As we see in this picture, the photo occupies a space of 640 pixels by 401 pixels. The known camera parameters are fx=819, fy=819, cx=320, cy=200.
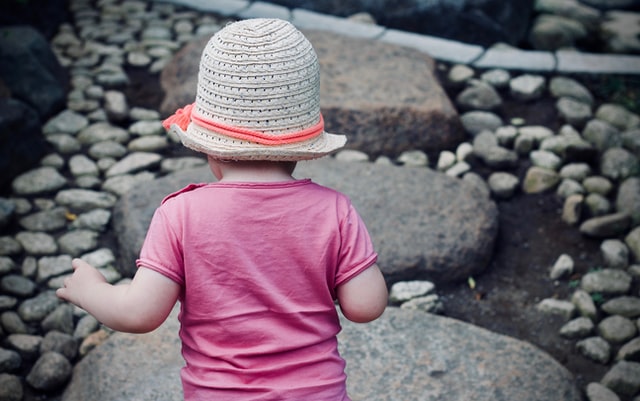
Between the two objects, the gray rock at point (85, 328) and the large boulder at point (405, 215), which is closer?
the gray rock at point (85, 328)

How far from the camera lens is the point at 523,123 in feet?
14.3

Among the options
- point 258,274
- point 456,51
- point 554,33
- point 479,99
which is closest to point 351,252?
point 258,274

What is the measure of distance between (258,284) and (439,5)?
3.87 meters

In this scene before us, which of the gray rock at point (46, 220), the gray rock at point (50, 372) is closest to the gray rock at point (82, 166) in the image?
the gray rock at point (46, 220)

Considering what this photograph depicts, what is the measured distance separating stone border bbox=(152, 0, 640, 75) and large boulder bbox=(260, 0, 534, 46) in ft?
0.47

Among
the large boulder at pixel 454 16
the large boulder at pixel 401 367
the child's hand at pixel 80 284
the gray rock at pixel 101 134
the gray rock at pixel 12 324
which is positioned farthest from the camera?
the large boulder at pixel 454 16

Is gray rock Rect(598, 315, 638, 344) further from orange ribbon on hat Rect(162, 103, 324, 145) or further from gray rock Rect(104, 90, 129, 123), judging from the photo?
gray rock Rect(104, 90, 129, 123)

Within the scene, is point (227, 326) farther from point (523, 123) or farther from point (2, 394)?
point (523, 123)

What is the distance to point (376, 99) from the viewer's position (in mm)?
4188

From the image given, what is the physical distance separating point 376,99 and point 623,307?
163cm

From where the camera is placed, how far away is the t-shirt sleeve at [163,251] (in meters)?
1.77

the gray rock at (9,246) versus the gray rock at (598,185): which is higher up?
the gray rock at (9,246)

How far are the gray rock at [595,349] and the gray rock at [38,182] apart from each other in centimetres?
235

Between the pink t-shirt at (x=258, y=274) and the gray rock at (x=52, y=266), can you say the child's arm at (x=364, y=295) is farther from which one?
the gray rock at (x=52, y=266)
